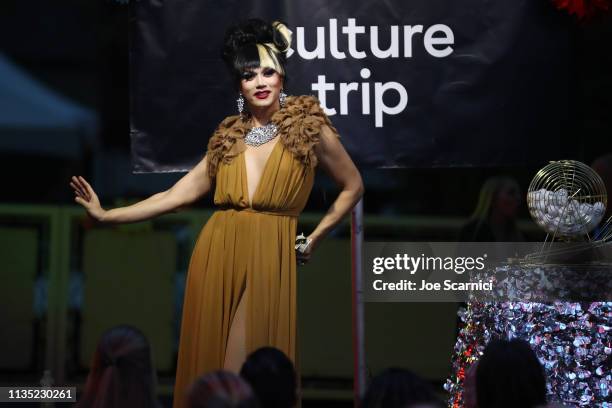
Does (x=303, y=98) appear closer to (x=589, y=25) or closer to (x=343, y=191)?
(x=343, y=191)

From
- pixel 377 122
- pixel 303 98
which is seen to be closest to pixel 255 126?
pixel 303 98

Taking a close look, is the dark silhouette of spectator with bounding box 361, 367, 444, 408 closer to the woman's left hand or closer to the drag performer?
the drag performer

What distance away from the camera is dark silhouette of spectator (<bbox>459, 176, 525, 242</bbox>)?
718 cm

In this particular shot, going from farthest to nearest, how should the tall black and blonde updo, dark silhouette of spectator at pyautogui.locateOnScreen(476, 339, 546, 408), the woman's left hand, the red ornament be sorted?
the red ornament, the tall black and blonde updo, the woman's left hand, dark silhouette of spectator at pyautogui.locateOnScreen(476, 339, 546, 408)

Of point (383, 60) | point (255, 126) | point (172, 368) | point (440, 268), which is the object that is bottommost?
point (172, 368)

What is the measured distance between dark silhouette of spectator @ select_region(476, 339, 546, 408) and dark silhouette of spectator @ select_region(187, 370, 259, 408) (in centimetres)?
81

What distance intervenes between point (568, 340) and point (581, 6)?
6.15 ft

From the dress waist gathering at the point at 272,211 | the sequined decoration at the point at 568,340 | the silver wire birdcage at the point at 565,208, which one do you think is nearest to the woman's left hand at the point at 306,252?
the dress waist gathering at the point at 272,211

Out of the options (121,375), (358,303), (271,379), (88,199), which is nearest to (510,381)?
(271,379)

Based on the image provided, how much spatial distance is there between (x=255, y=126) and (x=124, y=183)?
211 cm

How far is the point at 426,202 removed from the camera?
7594 millimetres

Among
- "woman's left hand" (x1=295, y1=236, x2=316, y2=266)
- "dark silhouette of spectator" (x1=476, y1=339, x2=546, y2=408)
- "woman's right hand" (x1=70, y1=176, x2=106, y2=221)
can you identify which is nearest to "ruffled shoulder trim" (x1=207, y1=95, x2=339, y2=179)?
"woman's left hand" (x1=295, y1=236, x2=316, y2=266)

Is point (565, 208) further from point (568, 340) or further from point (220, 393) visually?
point (220, 393)

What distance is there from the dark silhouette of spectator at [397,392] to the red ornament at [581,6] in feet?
9.96
